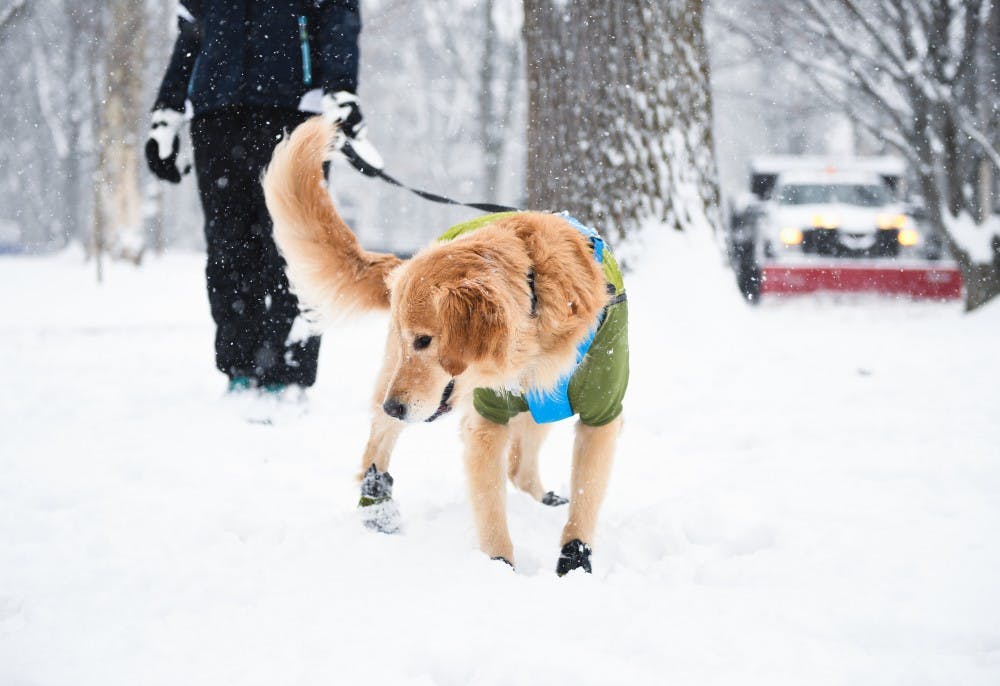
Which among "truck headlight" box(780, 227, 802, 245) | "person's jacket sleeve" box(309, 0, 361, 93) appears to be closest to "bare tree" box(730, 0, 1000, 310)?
"truck headlight" box(780, 227, 802, 245)

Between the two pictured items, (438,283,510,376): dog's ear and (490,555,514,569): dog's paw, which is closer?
(438,283,510,376): dog's ear

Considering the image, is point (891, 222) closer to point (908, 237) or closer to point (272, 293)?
point (908, 237)

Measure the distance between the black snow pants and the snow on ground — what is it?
306 mm

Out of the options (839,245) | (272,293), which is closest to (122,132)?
(839,245)

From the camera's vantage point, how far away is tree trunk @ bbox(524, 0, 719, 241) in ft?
14.6

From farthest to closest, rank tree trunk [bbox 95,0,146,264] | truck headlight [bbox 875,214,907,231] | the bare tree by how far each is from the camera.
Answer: tree trunk [bbox 95,0,146,264]
truck headlight [bbox 875,214,907,231]
the bare tree

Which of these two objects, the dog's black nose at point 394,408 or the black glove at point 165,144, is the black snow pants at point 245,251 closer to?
the black glove at point 165,144

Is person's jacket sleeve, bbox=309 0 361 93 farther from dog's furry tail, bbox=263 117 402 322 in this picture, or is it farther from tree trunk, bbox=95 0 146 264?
tree trunk, bbox=95 0 146 264

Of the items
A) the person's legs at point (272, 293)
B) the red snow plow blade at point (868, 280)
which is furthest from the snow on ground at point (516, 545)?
the red snow plow blade at point (868, 280)

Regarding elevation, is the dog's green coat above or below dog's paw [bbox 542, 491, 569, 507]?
above

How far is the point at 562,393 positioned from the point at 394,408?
492 mm

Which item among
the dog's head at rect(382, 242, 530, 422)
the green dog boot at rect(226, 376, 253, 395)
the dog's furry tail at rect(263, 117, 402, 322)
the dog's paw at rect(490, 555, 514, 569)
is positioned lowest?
the dog's paw at rect(490, 555, 514, 569)

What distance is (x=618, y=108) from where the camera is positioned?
4.48 metres

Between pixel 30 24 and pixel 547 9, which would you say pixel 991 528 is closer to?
pixel 547 9
